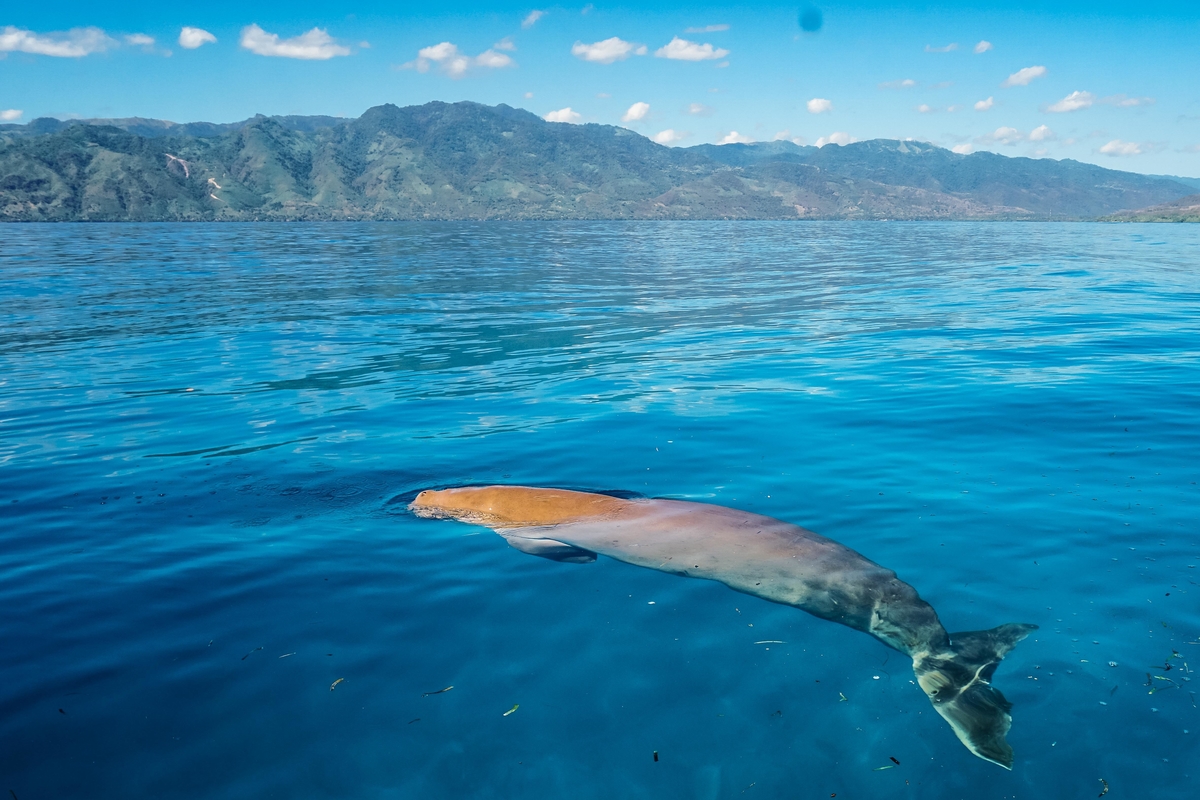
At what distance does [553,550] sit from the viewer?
24.6 feet

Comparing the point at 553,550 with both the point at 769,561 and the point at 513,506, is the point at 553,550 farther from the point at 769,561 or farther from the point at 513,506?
the point at 769,561

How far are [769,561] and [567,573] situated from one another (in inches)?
76.3

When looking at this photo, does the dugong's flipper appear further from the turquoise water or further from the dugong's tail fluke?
the dugong's tail fluke

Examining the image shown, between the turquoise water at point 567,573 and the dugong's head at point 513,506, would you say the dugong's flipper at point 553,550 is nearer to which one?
the turquoise water at point 567,573

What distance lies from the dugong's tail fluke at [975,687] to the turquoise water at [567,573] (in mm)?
123

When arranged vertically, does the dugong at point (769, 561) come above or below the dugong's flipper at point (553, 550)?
above

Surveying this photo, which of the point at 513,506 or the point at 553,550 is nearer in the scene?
the point at 553,550

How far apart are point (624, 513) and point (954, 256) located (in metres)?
55.8

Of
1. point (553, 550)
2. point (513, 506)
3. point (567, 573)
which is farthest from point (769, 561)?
point (513, 506)

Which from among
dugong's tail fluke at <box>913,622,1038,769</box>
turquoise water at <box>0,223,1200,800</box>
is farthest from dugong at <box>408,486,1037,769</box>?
turquoise water at <box>0,223,1200,800</box>

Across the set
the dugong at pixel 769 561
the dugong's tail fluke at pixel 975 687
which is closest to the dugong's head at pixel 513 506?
the dugong at pixel 769 561

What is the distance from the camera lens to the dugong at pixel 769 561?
5230mm

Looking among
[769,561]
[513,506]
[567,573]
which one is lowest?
[567,573]

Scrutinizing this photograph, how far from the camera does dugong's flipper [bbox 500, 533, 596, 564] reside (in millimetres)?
7391
